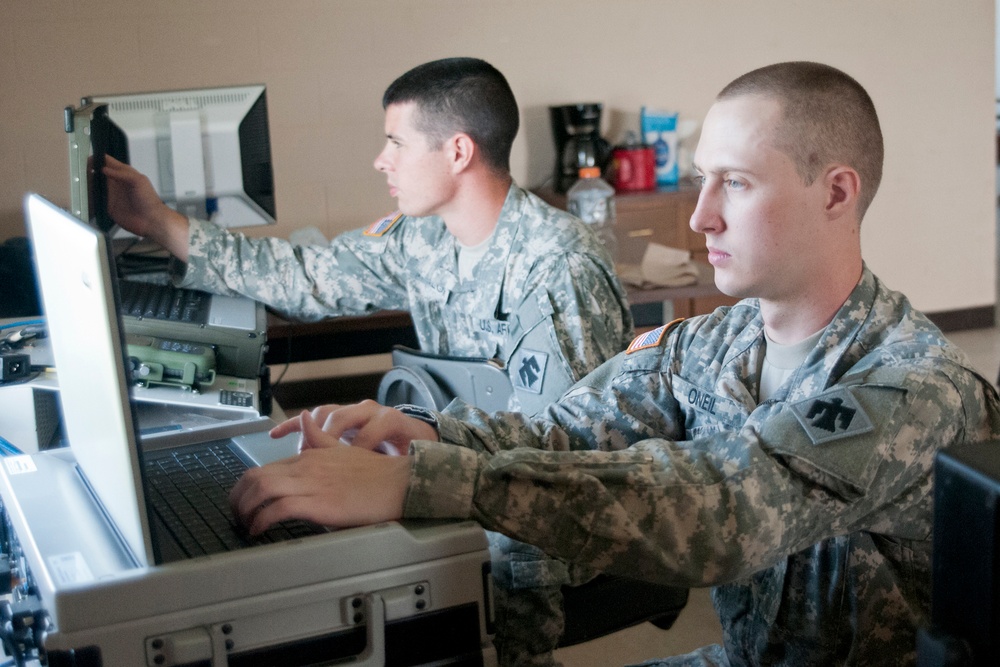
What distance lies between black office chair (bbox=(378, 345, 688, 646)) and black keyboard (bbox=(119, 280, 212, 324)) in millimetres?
408

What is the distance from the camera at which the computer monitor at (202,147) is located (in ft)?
7.77

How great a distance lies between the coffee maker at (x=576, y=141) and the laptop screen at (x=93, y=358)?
10.6 ft

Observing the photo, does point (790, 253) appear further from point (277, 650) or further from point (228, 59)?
point (228, 59)

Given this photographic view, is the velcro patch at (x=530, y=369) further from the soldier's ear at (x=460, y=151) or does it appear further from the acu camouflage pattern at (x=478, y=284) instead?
the soldier's ear at (x=460, y=151)

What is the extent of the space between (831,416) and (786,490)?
87 mm

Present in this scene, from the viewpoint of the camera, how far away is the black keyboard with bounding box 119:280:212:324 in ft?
6.20

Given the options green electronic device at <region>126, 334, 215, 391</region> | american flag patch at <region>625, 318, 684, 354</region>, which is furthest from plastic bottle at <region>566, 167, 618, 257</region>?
american flag patch at <region>625, 318, 684, 354</region>

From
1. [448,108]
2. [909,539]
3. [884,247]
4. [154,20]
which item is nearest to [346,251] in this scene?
[448,108]

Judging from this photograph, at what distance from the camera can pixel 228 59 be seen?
12.8 ft

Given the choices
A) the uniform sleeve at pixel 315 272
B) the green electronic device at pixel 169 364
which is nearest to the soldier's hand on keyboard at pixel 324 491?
the green electronic device at pixel 169 364

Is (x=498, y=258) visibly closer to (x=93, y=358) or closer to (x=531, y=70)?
(x=93, y=358)

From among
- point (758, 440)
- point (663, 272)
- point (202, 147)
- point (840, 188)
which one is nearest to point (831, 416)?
point (758, 440)

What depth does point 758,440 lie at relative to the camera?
1031 mm

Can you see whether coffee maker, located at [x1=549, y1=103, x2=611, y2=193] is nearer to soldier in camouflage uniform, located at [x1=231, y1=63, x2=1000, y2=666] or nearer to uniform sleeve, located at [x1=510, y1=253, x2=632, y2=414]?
uniform sleeve, located at [x1=510, y1=253, x2=632, y2=414]
